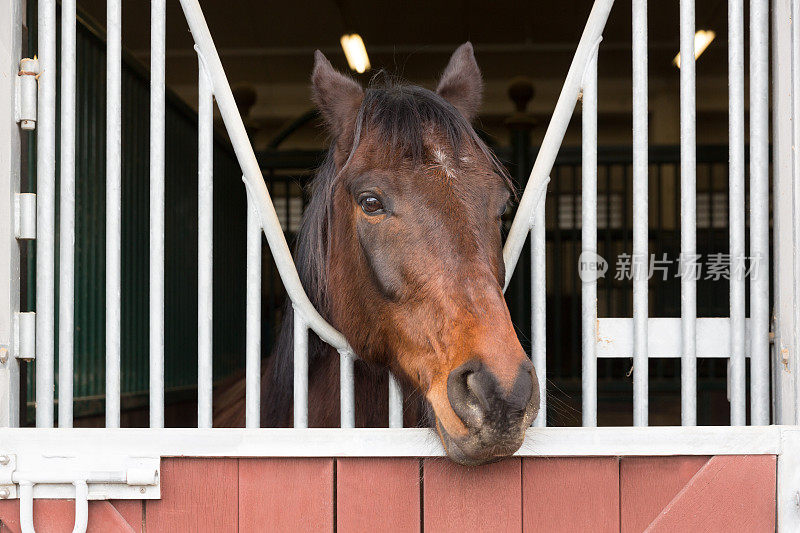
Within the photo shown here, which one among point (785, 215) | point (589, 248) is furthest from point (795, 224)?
point (589, 248)

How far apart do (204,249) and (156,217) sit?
0.42 ft

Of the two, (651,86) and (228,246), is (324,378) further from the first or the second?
(651,86)

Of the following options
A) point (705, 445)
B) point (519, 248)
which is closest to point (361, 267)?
point (519, 248)

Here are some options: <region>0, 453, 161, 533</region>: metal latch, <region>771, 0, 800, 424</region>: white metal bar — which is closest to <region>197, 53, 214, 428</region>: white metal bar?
<region>0, 453, 161, 533</region>: metal latch

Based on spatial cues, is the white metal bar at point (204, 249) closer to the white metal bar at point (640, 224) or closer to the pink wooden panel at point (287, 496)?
the pink wooden panel at point (287, 496)

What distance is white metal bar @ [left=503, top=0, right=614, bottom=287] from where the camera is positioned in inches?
61.9

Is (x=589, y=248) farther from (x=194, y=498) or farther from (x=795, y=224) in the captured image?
(x=194, y=498)

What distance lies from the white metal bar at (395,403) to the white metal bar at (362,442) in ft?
0.21

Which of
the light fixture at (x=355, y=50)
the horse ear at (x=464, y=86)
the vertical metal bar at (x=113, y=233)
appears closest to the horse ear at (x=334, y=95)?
the horse ear at (x=464, y=86)

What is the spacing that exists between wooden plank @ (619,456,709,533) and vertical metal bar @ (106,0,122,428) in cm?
116

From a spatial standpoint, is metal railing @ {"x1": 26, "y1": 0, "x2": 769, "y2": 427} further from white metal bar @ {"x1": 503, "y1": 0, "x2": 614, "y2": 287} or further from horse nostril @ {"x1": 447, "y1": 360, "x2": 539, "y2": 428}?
horse nostril @ {"x1": 447, "y1": 360, "x2": 539, "y2": 428}

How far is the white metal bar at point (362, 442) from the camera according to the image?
4.90 ft

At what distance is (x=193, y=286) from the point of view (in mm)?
4254

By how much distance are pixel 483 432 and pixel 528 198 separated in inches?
23.0
